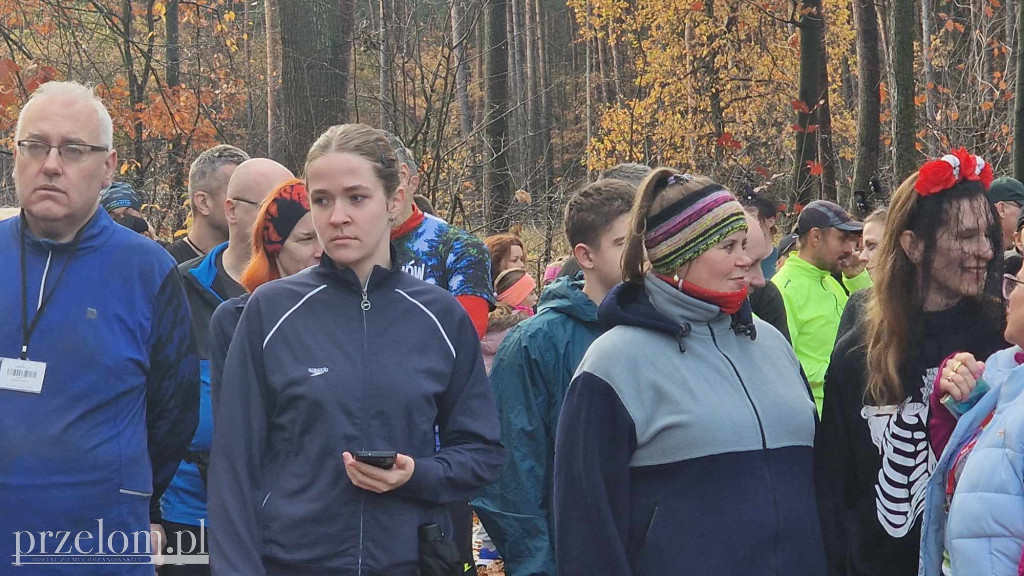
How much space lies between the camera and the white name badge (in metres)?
3.55

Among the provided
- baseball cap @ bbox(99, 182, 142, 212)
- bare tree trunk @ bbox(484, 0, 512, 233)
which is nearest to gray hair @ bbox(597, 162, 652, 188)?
baseball cap @ bbox(99, 182, 142, 212)

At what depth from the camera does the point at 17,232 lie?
3809 millimetres

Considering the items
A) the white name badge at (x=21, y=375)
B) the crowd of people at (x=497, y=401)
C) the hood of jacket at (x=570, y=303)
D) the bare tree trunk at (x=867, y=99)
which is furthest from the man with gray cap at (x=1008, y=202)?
the bare tree trunk at (x=867, y=99)

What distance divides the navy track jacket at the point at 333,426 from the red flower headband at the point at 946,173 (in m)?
1.59

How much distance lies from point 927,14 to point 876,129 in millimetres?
8713

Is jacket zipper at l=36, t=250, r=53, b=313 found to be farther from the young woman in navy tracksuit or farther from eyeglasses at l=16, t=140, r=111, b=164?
the young woman in navy tracksuit

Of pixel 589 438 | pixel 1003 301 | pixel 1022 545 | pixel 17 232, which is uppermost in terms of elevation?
pixel 17 232

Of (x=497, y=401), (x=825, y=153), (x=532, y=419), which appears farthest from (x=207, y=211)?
(x=825, y=153)

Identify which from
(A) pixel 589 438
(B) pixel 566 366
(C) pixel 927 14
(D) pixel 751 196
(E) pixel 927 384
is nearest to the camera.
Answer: (A) pixel 589 438

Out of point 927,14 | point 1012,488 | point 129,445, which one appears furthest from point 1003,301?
point 927,14

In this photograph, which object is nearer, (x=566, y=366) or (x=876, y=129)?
(x=566, y=366)

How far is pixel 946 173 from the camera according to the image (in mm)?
3469

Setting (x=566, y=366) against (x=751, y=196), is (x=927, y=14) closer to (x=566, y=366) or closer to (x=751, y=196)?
(x=751, y=196)

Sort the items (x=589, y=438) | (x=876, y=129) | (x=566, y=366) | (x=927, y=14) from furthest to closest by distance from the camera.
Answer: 1. (x=927, y=14)
2. (x=876, y=129)
3. (x=566, y=366)
4. (x=589, y=438)
